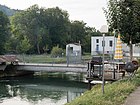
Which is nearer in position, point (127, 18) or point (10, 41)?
point (127, 18)

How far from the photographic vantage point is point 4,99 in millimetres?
25016

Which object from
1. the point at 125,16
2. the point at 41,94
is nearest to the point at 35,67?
the point at 41,94

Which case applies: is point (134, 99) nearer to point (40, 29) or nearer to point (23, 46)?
point (23, 46)

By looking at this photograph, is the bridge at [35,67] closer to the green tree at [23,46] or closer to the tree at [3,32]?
the tree at [3,32]

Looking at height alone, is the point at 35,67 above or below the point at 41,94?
above

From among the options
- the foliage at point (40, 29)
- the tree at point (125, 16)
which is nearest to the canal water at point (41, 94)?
the tree at point (125, 16)

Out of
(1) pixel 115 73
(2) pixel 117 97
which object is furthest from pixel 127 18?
(2) pixel 117 97

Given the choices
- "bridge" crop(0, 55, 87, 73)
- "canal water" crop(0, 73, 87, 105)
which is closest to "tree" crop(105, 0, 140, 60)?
"canal water" crop(0, 73, 87, 105)

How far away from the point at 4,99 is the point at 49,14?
57149mm

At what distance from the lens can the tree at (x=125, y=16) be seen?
53.9ft

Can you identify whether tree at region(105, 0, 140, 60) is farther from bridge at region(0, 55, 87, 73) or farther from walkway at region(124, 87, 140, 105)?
bridge at region(0, 55, 87, 73)

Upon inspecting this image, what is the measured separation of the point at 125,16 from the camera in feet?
54.2

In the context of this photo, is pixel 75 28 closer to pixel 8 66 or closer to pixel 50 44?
pixel 50 44

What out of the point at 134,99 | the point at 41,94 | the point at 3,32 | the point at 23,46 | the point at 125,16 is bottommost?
the point at 41,94
